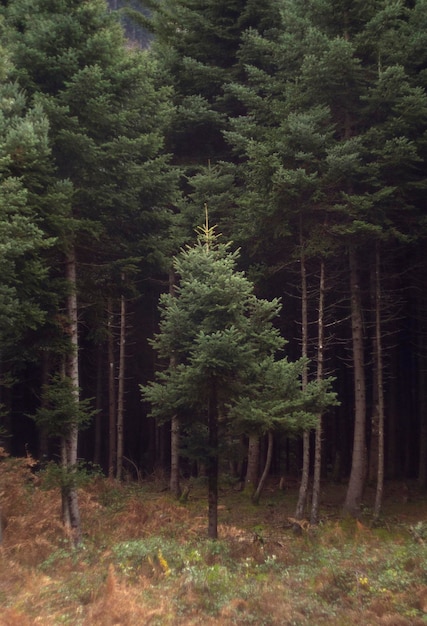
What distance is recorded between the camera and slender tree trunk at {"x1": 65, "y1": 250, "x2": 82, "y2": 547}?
1212cm

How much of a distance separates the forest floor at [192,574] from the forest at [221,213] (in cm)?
137

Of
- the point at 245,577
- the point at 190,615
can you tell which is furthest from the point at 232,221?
the point at 190,615

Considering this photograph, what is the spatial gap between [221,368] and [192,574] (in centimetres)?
437

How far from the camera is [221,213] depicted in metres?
19.6

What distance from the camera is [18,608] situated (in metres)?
7.08

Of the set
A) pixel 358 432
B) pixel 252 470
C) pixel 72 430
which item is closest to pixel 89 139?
pixel 72 430

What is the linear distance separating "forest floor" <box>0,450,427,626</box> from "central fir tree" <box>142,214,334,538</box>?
254 centimetres

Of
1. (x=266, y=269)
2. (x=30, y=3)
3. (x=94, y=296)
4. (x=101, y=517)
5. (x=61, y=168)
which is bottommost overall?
(x=101, y=517)

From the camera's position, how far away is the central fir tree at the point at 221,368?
1148 cm

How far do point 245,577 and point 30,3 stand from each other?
13516mm

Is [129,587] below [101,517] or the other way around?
the other way around

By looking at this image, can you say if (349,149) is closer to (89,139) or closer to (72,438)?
(89,139)

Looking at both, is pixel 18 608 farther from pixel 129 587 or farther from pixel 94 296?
pixel 94 296

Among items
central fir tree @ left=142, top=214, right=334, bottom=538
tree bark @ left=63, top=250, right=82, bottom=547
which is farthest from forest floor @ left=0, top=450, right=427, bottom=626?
central fir tree @ left=142, top=214, right=334, bottom=538
